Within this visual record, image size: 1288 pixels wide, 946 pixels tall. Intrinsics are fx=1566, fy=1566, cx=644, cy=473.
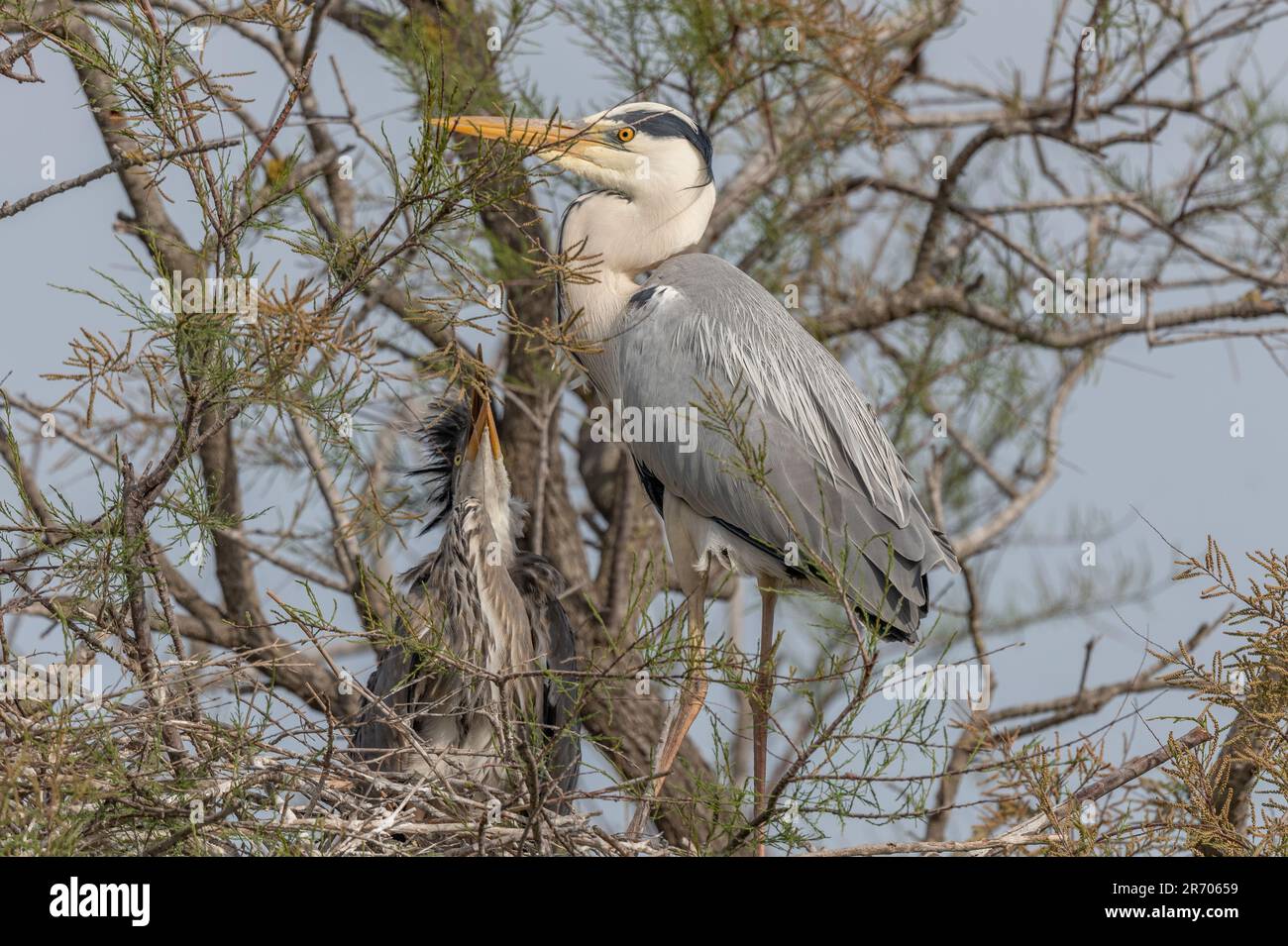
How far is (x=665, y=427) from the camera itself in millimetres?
3973

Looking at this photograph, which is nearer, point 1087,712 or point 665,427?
point 665,427

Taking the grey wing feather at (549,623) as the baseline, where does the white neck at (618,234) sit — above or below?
above

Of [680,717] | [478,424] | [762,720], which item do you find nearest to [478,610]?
[478,424]

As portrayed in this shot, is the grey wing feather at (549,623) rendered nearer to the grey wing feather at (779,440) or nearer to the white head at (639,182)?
the grey wing feather at (779,440)

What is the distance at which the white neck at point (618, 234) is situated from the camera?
427cm

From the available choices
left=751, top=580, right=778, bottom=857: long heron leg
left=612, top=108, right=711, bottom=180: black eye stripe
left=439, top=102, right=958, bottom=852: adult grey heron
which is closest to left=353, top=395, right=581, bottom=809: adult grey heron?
left=439, top=102, right=958, bottom=852: adult grey heron

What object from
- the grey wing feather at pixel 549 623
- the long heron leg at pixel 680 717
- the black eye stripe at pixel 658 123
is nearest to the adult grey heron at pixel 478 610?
the grey wing feather at pixel 549 623

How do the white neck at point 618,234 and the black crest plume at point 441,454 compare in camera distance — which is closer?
the white neck at point 618,234

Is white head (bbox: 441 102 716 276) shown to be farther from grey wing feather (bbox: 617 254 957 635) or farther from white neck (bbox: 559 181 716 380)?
grey wing feather (bbox: 617 254 957 635)

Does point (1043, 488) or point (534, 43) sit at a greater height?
point (534, 43)

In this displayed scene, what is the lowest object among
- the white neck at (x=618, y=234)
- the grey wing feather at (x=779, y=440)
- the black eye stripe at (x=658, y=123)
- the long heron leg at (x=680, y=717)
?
the long heron leg at (x=680, y=717)
